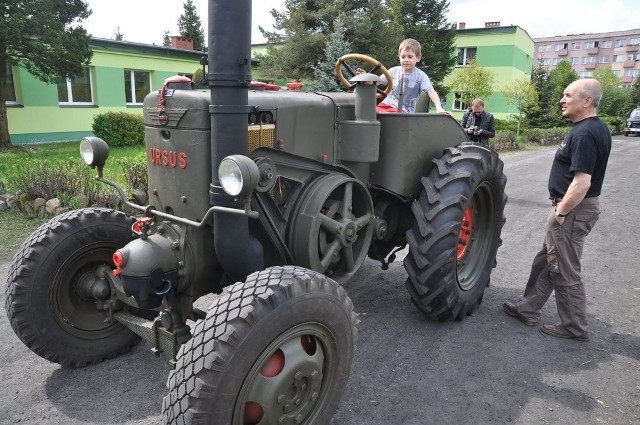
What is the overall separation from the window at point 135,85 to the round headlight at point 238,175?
20059mm

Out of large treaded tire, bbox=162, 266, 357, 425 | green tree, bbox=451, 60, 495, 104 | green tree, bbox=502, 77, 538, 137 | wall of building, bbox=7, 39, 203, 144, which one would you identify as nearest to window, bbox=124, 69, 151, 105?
wall of building, bbox=7, 39, 203, 144

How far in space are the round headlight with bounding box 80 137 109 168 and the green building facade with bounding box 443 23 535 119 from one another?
32.6 metres

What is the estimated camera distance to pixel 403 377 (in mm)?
3389

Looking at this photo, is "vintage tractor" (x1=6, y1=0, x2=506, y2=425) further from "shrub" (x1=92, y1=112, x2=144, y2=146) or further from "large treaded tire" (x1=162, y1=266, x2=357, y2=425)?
"shrub" (x1=92, y1=112, x2=144, y2=146)

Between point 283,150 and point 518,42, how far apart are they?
3615 cm

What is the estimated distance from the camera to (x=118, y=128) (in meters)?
16.5

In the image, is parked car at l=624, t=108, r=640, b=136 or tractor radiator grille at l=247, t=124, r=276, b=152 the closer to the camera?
tractor radiator grille at l=247, t=124, r=276, b=152

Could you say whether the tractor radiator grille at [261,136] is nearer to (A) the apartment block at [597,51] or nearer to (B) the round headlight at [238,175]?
(B) the round headlight at [238,175]

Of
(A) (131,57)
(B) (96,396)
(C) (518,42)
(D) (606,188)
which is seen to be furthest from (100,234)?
(C) (518,42)

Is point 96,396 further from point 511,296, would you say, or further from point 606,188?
point 606,188

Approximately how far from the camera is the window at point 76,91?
18.3m

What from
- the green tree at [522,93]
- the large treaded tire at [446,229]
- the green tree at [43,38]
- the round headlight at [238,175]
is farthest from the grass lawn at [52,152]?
the green tree at [522,93]

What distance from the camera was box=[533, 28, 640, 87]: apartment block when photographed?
91.6 m

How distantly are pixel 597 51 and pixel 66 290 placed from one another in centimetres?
11193
